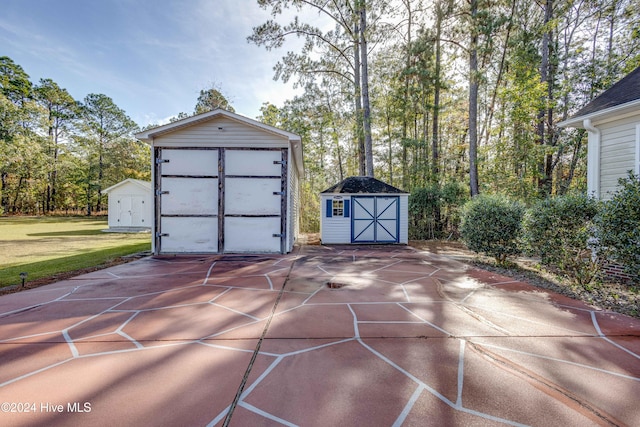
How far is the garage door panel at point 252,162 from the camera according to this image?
699 cm

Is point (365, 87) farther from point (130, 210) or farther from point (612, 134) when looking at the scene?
point (130, 210)

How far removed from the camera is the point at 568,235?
416cm

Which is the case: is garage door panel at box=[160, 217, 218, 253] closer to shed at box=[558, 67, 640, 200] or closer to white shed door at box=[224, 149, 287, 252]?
white shed door at box=[224, 149, 287, 252]

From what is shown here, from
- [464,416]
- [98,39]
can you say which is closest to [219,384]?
[464,416]

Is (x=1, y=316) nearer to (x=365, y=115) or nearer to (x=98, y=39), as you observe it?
(x=98, y=39)

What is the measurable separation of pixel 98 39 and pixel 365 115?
10.3m

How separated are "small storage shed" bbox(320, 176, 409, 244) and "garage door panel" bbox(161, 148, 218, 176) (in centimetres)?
408

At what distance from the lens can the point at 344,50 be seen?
41.9ft

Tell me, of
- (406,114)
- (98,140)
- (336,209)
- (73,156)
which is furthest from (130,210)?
(73,156)

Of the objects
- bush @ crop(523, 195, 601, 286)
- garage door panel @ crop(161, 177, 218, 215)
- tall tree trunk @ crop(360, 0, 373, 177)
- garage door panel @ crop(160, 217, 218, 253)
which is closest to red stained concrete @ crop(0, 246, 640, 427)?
bush @ crop(523, 195, 601, 286)

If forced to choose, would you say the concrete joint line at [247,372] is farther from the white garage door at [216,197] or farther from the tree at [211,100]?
the tree at [211,100]

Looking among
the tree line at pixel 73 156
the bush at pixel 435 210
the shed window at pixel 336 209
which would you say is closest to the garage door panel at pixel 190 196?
the shed window at pixel 336 209

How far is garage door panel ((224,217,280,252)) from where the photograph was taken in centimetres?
703

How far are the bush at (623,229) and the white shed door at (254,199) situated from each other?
6.02 metres
